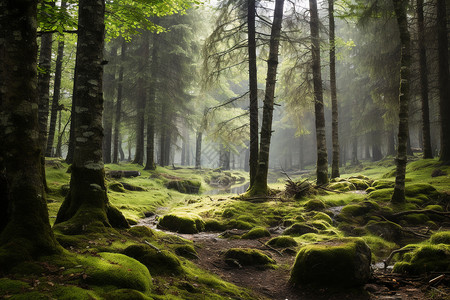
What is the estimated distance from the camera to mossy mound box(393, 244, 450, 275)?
4.14m

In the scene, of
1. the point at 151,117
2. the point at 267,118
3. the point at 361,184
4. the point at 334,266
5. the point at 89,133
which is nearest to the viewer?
the point at 334,266

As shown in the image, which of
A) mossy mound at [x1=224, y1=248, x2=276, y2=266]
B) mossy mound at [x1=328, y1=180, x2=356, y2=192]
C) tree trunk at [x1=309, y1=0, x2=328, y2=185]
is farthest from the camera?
tree trunk at [x1=309, y1=0, x2=328, y2=185]

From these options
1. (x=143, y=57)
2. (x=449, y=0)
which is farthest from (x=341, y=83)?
Answer: (x=143, y=57)

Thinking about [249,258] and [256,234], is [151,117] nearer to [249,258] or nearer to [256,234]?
[256,234]

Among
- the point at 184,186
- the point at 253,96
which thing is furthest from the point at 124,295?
the point at 184,186

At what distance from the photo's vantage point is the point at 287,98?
46.8ft

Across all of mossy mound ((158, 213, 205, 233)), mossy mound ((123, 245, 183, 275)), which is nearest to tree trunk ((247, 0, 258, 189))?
mossy mound ((158, 213, 205, 233))

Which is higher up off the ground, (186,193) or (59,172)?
(59,172)

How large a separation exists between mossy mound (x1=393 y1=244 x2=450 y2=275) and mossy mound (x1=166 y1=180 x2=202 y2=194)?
45.3 feet

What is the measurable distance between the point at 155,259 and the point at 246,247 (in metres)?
2.87

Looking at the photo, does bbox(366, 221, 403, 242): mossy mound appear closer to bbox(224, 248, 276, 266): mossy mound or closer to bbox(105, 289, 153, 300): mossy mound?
bbox(224, 248, 276, 266): mossy mound

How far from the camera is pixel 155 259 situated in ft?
12.5

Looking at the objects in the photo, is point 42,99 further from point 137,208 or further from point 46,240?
point 46,240

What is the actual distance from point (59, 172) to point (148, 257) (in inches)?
359
